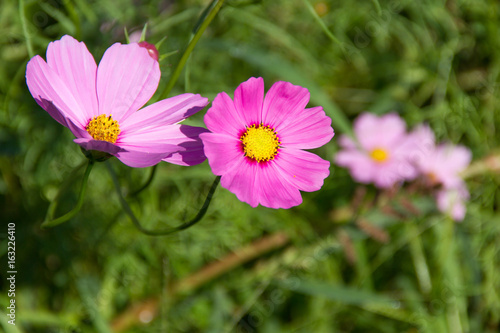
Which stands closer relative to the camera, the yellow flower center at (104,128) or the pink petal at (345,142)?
the yellow flower center at (104,128)

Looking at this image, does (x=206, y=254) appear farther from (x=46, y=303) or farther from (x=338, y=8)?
(x=338, y=8)

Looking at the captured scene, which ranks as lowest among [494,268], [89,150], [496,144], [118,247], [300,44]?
[89,150]

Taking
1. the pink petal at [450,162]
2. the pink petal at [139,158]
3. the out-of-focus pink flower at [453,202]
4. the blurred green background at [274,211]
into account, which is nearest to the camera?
the pink petal at [139,158]

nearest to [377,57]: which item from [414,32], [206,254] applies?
[414,32]

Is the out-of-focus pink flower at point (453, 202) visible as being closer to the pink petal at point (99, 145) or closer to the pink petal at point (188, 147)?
the pink petal at point (188, 147)

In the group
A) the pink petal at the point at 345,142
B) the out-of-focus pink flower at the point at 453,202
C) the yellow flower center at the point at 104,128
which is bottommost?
the yellow flower center at the point at 104,128

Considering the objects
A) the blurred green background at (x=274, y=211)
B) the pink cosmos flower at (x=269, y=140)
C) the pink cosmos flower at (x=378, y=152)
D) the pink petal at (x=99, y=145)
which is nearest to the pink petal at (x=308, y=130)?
the pink cosmos flower at (x=269, y=140)
